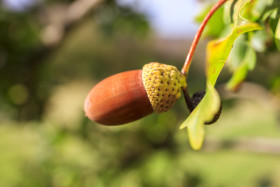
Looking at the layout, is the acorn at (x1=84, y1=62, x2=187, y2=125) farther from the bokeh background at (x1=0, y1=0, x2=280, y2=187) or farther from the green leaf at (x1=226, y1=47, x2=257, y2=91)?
the bokeh background at (x1=0, y1=0, x2=280, y2=187)

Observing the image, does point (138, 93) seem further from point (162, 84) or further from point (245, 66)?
point (245, 66)

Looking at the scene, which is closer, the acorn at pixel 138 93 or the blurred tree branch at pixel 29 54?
the acorn at pixel 138 93

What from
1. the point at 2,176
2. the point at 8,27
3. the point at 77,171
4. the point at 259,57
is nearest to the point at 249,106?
the point at 2,176

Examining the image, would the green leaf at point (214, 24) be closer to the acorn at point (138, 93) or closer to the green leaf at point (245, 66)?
the green leaf at point (245, 66)

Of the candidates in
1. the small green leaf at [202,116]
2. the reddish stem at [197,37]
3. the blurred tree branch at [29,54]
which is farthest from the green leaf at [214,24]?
the blurred tree branch at [29,54]

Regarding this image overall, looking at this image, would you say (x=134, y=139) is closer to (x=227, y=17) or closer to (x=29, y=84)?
(x=29, y=84)

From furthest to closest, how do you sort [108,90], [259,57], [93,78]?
[93,78]
[259,57]
[108,90]
